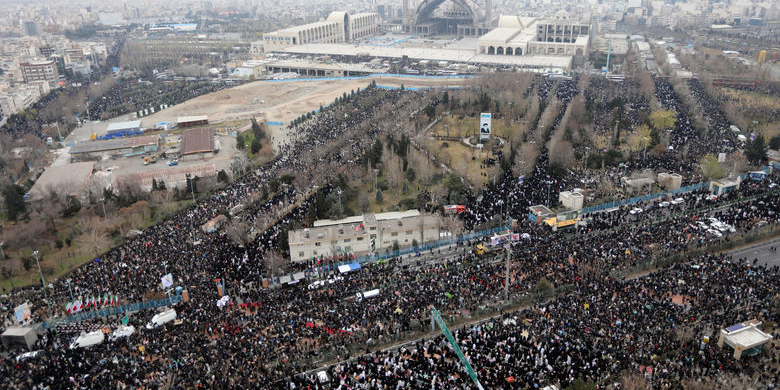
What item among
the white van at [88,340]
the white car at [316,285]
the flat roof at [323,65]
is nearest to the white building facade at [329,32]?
the flat roof at [323,65]

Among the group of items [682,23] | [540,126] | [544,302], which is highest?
[682,23]

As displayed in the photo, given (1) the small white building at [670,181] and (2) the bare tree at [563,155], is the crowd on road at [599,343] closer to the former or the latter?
(1) the small white building at [670,181]

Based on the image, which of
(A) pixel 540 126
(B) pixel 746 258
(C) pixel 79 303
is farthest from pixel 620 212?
(C) pixel 79 303

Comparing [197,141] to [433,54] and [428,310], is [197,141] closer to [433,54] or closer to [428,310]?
[428,310]

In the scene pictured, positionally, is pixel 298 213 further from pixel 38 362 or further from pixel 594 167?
pixel 594 167

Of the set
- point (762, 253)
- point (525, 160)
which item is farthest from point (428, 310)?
point (525, 160)

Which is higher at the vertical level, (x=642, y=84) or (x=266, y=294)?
(x=642, y=84)
